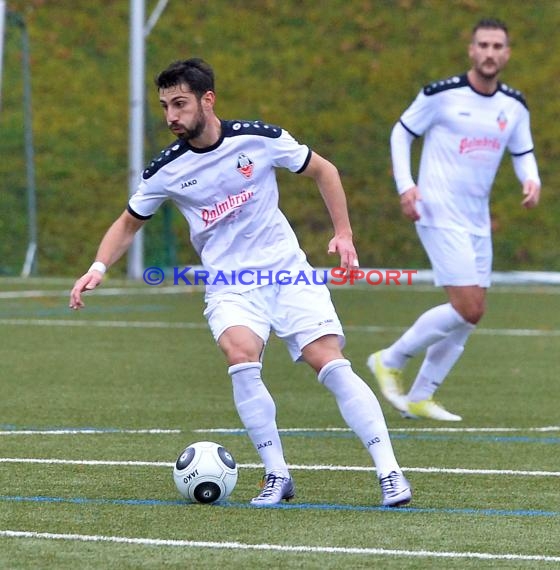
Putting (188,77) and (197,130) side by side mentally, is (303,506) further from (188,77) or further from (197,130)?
(188,77)

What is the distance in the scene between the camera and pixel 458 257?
9.23 metres

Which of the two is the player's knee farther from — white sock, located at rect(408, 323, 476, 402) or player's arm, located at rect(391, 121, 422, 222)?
player's arm, located at rect(391, 121, 422, 222)

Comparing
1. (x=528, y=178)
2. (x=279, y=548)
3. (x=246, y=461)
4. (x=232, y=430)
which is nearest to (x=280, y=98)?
(x=528, y=178)

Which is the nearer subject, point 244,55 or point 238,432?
point 238,432

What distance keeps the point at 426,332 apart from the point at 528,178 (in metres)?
1.13

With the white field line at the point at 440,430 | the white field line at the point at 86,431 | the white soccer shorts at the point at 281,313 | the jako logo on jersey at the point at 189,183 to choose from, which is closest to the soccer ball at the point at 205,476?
the white soccer shorts at the point at 281,313

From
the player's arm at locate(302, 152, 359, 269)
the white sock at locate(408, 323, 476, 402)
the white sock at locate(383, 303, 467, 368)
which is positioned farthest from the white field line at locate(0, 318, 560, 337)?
the player's arm at locate(302, 152, 359, 269)

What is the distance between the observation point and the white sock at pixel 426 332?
9273mm

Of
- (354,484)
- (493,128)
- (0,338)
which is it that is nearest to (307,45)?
(0,338)

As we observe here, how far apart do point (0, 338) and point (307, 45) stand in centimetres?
Answer: 1485

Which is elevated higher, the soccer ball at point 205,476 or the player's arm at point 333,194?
the player's arm at point 333,194

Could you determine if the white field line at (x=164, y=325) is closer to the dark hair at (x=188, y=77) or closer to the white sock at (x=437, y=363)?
the white sock at (x=437, y=363)

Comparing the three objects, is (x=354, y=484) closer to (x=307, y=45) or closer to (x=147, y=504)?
(x=147, y=504)

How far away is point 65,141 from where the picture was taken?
25.2 m
